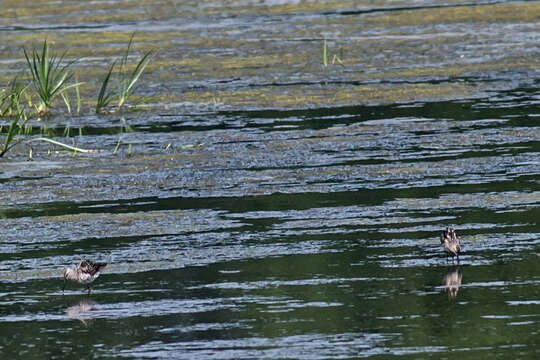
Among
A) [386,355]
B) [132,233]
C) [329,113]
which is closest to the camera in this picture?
[386,355]

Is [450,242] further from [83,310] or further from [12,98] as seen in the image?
[12,98]

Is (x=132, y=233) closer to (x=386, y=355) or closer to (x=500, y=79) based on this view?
(x=386, y=355)

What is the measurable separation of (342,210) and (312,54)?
440 inches

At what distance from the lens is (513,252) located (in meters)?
9.26

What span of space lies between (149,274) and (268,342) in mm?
1897

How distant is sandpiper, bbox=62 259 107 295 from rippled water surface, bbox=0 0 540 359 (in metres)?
0.15

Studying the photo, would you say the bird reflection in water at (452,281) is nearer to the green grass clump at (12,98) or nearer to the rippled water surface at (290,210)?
the rippled water surface at (290,210)

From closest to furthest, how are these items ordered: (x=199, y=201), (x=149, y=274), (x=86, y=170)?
1. (x=149, y=274)
2. (x=199, y=201)
3. (x=86, y=170)

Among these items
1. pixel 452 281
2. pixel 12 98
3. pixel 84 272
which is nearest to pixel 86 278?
pixel 84 272

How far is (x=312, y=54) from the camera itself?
21875 millimetres

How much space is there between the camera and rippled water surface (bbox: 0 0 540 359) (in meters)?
7.70

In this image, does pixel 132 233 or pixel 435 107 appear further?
pixel 435 107

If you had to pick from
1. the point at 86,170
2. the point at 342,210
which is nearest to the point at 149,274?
the point at 342,210

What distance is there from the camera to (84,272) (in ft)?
28.0
